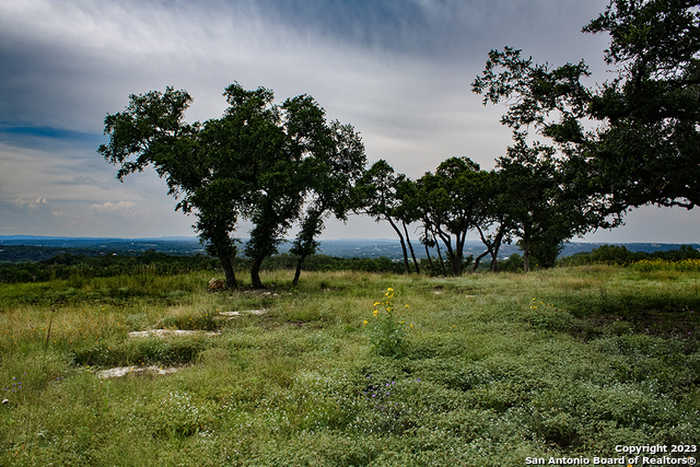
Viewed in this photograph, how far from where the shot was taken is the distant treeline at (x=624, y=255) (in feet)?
84.4

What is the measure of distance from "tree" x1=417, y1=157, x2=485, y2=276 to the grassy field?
1791 cm

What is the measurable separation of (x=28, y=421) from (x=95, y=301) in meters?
11.2

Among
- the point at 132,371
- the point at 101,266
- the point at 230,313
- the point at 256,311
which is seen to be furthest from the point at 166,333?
the point at 101,266

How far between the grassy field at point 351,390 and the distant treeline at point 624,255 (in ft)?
65.0

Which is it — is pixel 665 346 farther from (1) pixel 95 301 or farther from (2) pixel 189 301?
(1) pixel 95 301

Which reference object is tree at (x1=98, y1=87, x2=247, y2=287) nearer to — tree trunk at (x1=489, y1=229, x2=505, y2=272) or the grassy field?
the grassy field

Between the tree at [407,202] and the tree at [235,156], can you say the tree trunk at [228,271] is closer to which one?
the tree at [235,156]

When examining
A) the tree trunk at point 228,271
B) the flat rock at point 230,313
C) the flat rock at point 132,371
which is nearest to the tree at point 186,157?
the tree trunk at point 228,271

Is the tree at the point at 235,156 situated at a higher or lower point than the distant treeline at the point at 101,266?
higher

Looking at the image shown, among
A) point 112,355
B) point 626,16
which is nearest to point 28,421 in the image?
point 112,355

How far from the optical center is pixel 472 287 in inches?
664

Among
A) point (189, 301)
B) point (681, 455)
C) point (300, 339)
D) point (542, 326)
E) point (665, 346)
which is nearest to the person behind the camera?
point (681, 455)

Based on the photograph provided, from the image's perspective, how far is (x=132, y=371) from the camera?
6324mm

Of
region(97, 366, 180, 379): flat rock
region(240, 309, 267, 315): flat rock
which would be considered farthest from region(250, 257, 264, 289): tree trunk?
region(97, 366, 180, 379): flat rock
